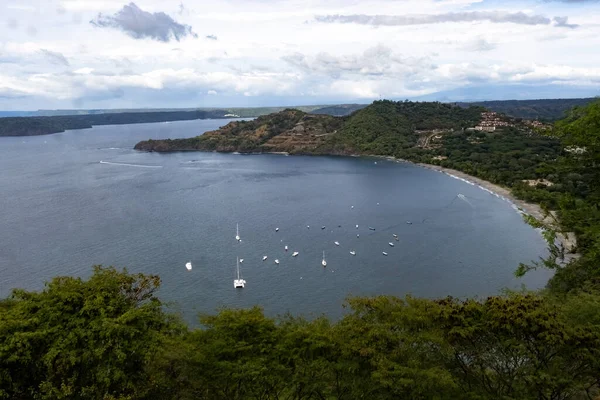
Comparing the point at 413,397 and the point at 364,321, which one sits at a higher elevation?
the point at 364,321

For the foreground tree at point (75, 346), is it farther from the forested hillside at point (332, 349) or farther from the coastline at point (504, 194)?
the coastline at point (504, 194)

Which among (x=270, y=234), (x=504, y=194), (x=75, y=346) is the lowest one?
(x=504, y=194)

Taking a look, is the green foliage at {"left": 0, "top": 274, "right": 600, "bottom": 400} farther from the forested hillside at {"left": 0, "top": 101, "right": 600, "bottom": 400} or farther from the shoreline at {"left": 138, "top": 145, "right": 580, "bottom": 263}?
the shoreline at {"left": 138, "top": 145, "right": 580, "bottom": 263}

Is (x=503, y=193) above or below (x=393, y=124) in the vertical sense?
below

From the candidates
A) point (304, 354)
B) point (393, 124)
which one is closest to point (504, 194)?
point (393, 124)

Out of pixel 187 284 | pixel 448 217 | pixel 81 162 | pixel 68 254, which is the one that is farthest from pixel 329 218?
pixel 81 162

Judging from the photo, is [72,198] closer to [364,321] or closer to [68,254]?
[68,254]

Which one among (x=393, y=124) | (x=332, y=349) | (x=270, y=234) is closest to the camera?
(x=332, y=349)

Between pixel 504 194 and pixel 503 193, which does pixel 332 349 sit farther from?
pixel 503 193

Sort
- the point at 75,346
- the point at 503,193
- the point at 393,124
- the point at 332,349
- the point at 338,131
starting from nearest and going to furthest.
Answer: the point at 75,346
the point at 332,349
the point at 503,193
the point at 393,124
the point at 338,131

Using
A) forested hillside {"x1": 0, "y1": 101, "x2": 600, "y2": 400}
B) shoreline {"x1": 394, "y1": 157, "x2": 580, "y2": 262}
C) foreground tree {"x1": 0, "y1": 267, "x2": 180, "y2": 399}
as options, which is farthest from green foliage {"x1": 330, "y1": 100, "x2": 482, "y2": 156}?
foreground tree {"x1": 0, "y1": 267, "x2": 180, "y2": 399}
